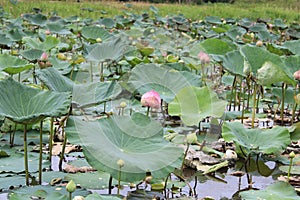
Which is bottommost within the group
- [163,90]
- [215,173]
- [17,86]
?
[215,173]

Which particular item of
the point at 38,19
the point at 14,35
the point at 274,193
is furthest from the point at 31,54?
the point at 38,19

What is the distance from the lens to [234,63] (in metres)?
2.74

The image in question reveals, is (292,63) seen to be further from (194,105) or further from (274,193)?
(274,193)

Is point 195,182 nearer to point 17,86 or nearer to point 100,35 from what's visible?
point 17,86

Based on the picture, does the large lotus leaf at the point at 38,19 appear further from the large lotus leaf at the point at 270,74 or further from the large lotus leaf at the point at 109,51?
the large lotus leaf at the point at 270,74

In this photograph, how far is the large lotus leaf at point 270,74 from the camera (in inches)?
93.1

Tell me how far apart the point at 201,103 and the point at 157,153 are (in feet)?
2.39

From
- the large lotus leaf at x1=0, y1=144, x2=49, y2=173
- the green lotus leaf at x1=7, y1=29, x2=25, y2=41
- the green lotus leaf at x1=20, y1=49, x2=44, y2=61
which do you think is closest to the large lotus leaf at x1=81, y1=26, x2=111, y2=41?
the green lotus leaf at x1=7, y1=29, x2=25, y2=41

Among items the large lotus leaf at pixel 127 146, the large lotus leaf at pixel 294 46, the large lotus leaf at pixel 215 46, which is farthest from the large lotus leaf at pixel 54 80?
the large lotus leaf at pixel 294 46

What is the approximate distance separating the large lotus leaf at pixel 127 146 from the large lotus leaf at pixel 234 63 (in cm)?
111

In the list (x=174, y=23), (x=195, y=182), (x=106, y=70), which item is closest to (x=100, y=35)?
(x=106, y=70)

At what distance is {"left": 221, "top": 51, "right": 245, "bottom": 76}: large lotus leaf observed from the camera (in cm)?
269

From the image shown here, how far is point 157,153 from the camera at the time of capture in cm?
157

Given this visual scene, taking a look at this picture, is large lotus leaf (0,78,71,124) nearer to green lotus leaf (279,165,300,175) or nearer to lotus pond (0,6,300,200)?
lotus pond (0,6,300,200)
